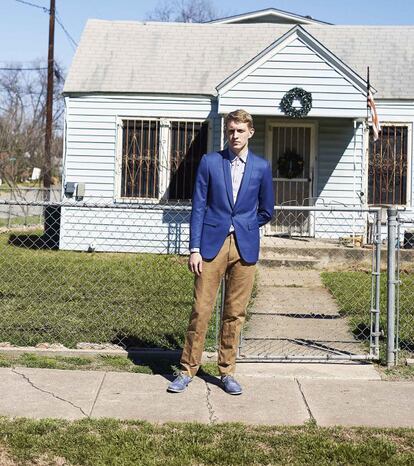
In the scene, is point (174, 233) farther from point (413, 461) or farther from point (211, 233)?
point (413, 461)

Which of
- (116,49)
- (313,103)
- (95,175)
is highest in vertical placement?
(116,49)

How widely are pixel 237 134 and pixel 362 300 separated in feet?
16.6

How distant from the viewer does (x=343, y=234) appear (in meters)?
15.2

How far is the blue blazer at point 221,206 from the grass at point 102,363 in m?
1.17

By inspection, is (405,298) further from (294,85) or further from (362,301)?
(294,85)

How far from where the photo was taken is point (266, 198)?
19.5 ft

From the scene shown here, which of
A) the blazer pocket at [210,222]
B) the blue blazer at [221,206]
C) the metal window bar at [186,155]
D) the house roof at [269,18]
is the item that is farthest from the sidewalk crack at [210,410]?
the house roof at [269,18]

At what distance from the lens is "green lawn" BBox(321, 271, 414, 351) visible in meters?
8.23

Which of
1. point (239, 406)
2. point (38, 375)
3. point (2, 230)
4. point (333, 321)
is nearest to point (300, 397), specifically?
point (239, 406)

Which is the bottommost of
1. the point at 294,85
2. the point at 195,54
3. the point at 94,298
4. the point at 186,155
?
the point at 94,298

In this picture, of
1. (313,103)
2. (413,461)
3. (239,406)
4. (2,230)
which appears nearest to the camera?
(413,461)

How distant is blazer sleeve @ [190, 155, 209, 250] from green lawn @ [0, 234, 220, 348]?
184 centimetres

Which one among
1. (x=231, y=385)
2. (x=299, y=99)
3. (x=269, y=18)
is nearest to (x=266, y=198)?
(x=231, y=385)

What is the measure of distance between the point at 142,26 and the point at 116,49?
1056 mm
